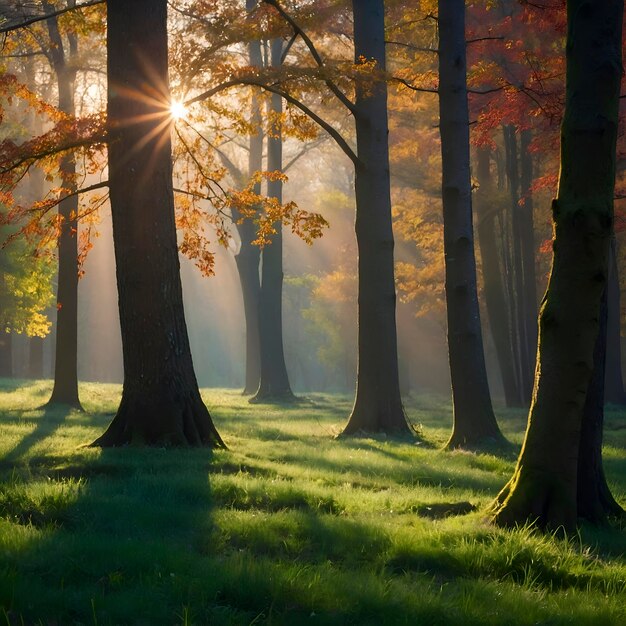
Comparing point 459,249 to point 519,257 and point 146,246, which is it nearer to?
point 146,246

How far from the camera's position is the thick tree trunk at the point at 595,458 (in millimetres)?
7325

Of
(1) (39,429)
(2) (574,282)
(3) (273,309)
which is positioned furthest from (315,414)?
(2) (574,282)

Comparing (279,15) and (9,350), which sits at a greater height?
(279,15)

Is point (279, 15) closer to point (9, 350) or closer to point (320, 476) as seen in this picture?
point (320, 476)

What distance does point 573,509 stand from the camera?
6672 millimetres

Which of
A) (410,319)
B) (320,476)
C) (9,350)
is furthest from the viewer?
(410,319)

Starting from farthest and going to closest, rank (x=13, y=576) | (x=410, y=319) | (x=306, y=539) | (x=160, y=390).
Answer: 1. (x=410, y=319)
2. (x=160, y=390)
3. (x=306, y=539)
4. (x=13, y=576)

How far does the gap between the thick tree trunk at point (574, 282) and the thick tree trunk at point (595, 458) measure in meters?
0.60

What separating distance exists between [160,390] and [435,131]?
18289 millimetres

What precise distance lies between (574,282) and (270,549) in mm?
3242

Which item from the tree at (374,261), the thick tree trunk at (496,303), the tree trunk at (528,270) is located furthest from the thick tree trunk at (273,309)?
the tree at (374,261)

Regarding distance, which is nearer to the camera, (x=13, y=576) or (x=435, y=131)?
(x=13, y=576)

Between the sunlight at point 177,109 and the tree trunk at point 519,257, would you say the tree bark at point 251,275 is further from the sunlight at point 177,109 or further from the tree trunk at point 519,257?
the sunlight at point 177,109

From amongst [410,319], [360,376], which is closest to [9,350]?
[410,319]
